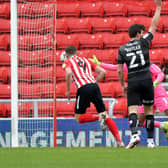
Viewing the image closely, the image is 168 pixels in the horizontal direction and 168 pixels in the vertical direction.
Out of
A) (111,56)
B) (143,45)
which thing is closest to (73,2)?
(111,56)

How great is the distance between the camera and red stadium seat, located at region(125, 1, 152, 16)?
16031mm

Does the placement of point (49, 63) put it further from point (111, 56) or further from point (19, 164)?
point (19, 164)

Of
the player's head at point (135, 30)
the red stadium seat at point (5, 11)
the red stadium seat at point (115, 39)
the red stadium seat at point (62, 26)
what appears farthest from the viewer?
the red stadium seat at point (5, 11)

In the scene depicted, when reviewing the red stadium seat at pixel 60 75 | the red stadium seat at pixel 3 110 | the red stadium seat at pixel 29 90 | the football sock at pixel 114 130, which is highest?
the red stadium seat at pixel 60 75

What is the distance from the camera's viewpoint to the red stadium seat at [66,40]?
597 inches

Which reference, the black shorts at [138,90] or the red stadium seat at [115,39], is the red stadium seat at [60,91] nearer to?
the red stadium seat at [115,39]

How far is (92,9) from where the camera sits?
16234mm

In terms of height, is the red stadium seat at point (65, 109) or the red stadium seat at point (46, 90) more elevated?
the red stadium seat at point (46, 90)

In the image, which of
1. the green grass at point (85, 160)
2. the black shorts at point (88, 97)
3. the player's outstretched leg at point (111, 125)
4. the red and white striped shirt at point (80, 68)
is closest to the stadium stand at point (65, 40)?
the red and white striped shirt at point (80, 68)

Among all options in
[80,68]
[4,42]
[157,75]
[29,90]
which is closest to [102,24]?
[4,42]

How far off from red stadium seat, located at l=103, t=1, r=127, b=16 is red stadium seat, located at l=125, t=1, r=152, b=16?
5.9 inches

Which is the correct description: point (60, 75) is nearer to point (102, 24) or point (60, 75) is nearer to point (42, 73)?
point (42, 73)

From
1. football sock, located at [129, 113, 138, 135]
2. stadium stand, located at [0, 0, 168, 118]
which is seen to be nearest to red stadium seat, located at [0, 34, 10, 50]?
stadium stand, located at [0, 0, 168, 118]

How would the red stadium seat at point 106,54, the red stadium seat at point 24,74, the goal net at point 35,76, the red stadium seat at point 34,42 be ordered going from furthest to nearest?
the red stadium seat at point 106,54, the red stadium seat at point 24,74, the red stadium seat at point 34,42, the goal net at point 35,76
